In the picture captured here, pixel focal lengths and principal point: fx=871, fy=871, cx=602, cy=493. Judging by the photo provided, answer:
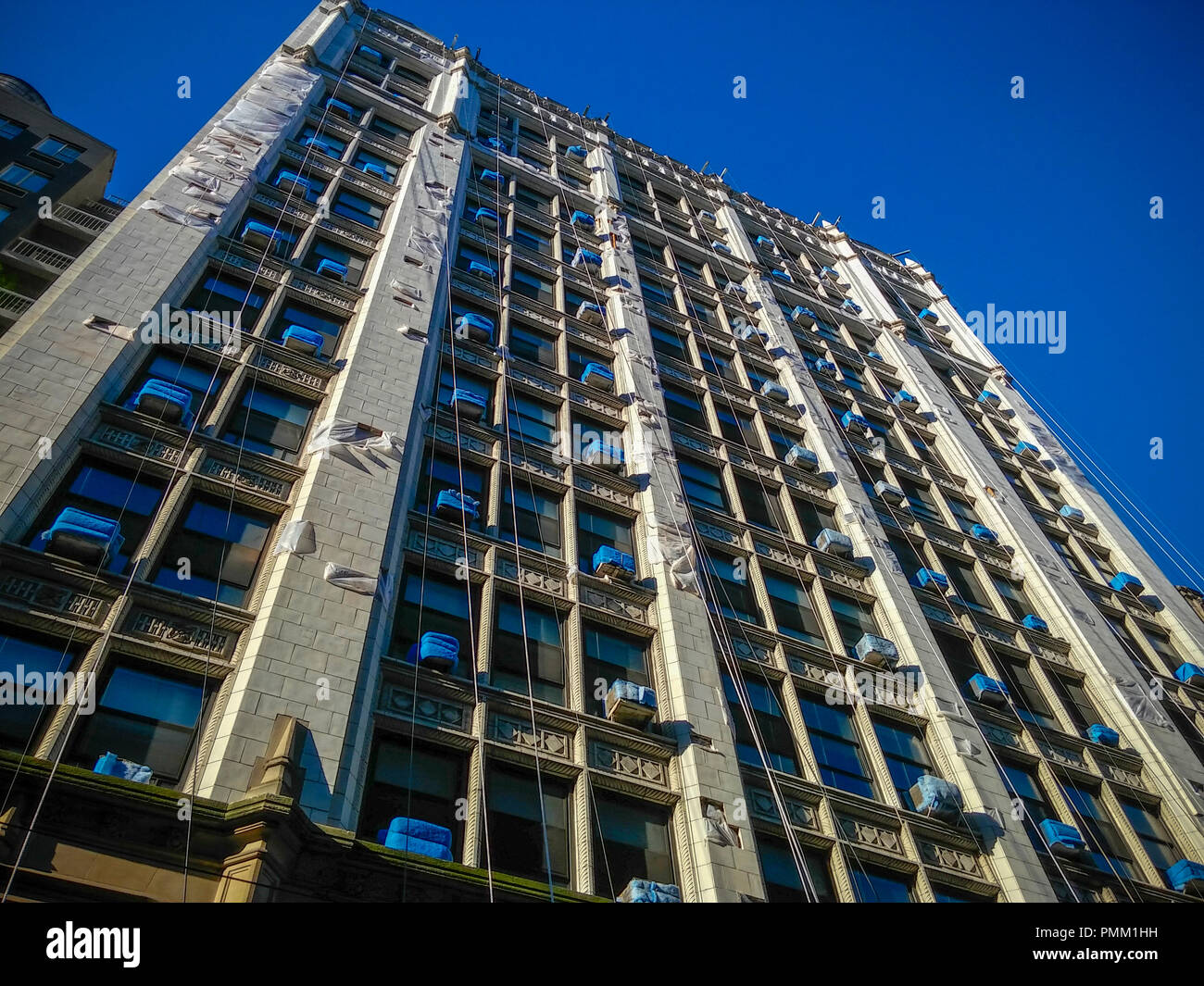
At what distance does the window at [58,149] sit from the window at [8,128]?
0.82 m

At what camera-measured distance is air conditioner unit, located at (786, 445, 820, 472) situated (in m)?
26.9

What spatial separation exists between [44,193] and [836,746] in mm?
28699

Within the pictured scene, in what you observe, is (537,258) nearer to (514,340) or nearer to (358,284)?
(514,340)

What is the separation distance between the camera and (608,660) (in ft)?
57.3

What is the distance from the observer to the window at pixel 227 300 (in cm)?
1959

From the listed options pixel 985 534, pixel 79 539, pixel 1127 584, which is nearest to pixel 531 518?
pixel 79 539

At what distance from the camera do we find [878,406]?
35.2 metres

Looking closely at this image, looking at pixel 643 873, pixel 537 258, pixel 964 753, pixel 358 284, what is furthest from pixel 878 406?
pixel 643 873

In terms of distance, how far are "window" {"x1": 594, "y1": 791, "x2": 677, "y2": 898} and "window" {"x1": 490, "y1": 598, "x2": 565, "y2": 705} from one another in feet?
7.46

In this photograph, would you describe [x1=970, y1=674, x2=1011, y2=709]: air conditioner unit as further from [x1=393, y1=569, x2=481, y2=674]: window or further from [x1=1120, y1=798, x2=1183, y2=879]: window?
[x1=393, y1=569, x2=481, y2=674]: window

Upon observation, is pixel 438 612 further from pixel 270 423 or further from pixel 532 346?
pixel 532 346

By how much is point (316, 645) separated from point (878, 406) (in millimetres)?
27636
